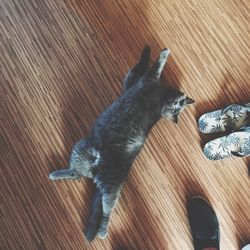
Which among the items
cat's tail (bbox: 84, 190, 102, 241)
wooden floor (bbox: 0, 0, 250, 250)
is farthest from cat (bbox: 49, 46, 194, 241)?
wooden floor (bbox: 0, 0, 250, 250)

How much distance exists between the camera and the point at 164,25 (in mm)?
1678

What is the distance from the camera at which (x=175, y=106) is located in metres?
1.50

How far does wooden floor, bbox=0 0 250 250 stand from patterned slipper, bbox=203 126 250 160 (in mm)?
51

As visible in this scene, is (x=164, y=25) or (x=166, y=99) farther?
(x=164, y=25)

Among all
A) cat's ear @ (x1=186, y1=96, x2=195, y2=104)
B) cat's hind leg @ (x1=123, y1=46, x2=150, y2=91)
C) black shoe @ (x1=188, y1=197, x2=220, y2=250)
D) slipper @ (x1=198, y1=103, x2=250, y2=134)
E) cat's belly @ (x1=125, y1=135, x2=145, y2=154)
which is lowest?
black shoe @ (x1=188, y1=197, x2=220, y2=250)

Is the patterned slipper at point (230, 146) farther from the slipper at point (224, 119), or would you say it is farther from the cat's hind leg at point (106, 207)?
the cat's hind leg at point (106, 207)

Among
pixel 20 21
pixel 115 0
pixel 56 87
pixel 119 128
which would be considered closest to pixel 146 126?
pixel 119 128

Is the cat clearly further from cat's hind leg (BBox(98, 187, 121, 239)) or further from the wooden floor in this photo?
the wooden floor

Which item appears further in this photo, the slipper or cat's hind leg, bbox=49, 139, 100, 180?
the slipper

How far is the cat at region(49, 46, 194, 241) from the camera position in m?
1.38

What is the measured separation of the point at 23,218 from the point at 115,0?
1048 mm

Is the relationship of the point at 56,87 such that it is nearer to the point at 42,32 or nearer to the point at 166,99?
the point at 42,32

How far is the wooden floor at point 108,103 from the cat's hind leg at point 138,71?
4.1 inches

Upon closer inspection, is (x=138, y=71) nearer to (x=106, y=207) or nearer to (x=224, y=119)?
(x=224, y=119)
